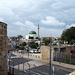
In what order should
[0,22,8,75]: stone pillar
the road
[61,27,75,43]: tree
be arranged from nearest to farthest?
1. [0,22,8,75]: stone pillar
2. the road
3. [61,27,75,43]: tree

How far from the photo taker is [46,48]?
26.5 metres

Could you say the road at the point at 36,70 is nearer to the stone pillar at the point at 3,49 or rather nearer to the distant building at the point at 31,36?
the stone pillar at the point at 3,49

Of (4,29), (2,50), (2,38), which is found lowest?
(2,50)

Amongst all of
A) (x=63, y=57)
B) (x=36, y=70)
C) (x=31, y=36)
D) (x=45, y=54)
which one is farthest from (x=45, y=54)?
(x=31, y=36)

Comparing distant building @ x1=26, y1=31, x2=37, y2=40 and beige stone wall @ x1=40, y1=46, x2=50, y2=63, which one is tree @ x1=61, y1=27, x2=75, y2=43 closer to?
beige stone wall @ x1=40, y1=46, x2=50, y2=63

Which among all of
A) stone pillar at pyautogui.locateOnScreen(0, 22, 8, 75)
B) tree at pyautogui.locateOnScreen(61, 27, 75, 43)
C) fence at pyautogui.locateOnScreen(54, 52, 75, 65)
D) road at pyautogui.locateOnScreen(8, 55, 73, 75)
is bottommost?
road at pyautogui.locateOnScreen(8, 55, 73, 75)

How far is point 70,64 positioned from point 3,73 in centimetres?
1401

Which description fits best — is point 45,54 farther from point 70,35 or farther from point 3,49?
point 70,35

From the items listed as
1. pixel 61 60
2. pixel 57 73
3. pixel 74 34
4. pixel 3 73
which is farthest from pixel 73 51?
pixel 74 34

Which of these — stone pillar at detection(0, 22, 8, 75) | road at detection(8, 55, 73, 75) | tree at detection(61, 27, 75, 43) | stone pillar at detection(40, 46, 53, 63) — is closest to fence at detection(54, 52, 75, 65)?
stone pillar at detection(40, 46, 53, 63)

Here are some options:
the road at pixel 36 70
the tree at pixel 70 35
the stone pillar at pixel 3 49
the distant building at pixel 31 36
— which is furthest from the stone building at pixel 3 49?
the distant building at pixel 31 36

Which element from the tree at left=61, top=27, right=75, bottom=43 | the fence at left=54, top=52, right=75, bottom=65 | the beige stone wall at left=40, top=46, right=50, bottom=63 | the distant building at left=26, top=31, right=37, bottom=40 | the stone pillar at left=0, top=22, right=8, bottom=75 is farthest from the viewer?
the distant building at left=26, top=31, right=37, bottom=40

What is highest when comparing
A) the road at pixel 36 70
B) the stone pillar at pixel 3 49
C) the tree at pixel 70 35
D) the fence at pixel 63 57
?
the tree at pixel 70 35

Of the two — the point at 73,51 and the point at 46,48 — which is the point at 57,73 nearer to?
the point at 46,48
